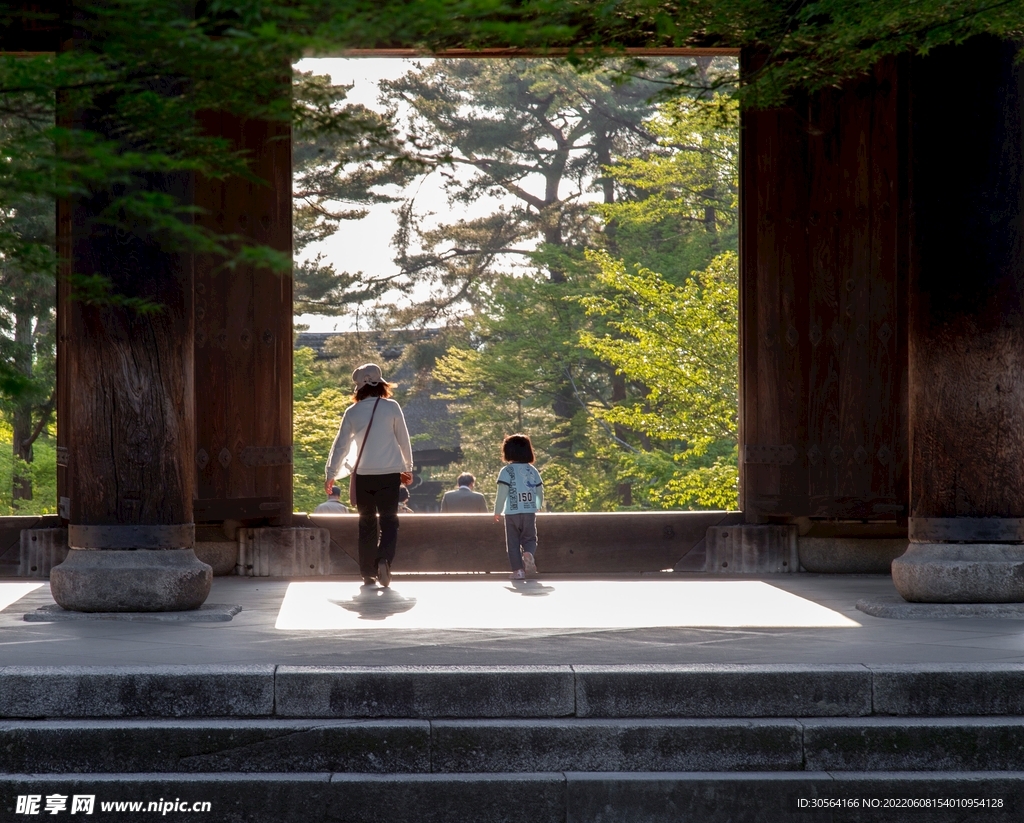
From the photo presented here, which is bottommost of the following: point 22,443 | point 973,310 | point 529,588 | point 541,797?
point 541,797

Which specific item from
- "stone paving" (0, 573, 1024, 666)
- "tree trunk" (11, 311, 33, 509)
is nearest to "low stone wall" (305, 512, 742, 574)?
"stone paving" (0, 573, 1024, 666)

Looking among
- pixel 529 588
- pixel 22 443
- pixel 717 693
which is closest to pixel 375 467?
pixel 529 588

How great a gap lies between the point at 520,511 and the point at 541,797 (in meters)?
4.76

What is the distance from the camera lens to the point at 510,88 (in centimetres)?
2788

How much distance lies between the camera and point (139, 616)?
23.2ft

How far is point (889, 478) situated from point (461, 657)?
491 cm

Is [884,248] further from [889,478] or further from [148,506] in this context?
[148,506]

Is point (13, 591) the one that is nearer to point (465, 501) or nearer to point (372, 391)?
point (372, 391)

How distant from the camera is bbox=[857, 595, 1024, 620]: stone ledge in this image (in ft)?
23.4

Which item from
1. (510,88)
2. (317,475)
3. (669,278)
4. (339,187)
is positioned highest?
(510,88)

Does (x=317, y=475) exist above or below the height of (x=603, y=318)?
below

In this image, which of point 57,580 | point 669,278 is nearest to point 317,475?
point 669,278

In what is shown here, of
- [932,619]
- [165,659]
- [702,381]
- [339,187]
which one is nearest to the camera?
[165,659]

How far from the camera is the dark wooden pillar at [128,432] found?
7.12m
